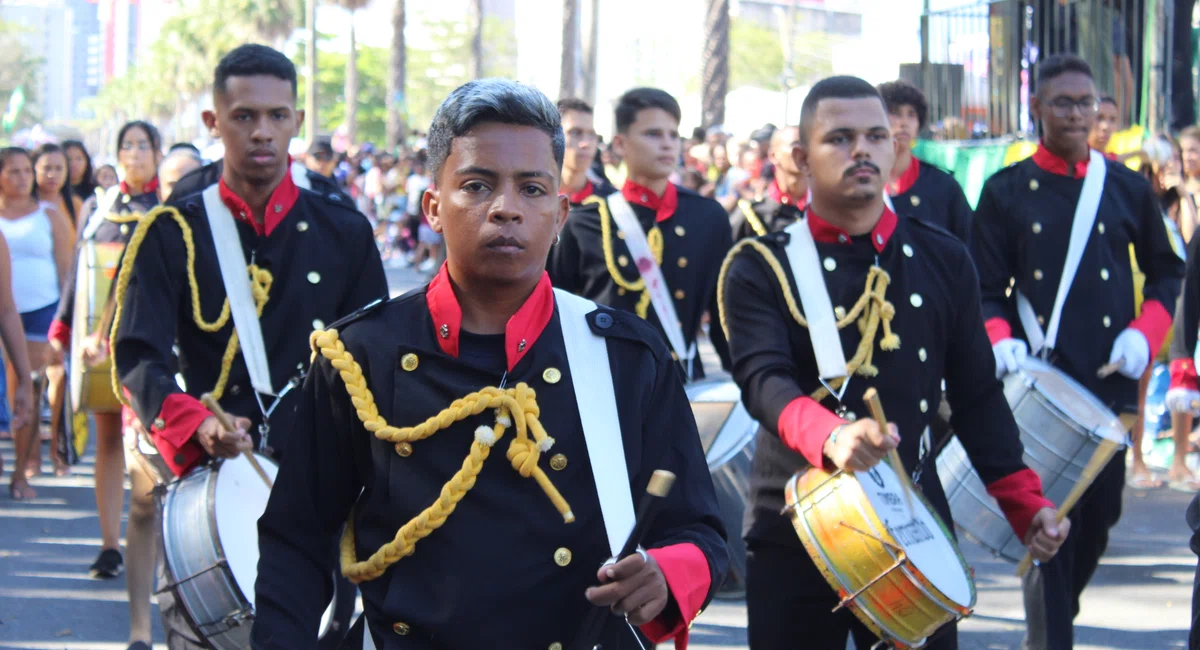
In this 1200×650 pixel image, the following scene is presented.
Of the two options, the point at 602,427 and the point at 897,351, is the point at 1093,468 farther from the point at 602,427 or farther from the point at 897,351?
the point at 602,427

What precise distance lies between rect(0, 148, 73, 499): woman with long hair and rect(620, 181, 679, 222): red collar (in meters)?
4.73

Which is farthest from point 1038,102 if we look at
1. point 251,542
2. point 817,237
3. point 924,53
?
point 924,53

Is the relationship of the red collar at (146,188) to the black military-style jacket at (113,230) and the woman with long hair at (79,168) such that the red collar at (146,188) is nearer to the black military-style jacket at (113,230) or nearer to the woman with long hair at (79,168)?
the black military-style jacket at (113,230)

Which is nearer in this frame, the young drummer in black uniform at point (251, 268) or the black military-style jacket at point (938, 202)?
the young drummer in black uniform at point (251, 268)

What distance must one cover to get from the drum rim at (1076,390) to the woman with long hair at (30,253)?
22.4 ft

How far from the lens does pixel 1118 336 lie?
590cm

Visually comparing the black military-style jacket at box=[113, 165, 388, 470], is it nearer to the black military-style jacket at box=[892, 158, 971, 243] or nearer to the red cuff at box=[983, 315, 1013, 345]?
the red cuff at box=[983, 315, 1013, 345]

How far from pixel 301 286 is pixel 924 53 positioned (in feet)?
38.0

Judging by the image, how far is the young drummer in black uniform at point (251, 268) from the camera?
15.3 ft

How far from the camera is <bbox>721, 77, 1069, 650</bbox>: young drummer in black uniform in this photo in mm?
4105

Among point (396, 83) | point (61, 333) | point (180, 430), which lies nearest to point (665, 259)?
point (180, 430)

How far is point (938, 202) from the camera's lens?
25.0 feet

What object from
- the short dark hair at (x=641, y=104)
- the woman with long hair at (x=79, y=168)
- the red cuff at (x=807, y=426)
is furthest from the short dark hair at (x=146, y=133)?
the red cuff at (x=807, y=426)

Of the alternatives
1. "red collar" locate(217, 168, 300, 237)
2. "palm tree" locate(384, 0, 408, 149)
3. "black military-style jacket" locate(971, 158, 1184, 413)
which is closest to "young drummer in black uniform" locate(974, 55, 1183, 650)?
"black military-style jacket" locate(971, 158, 1184, 413)
